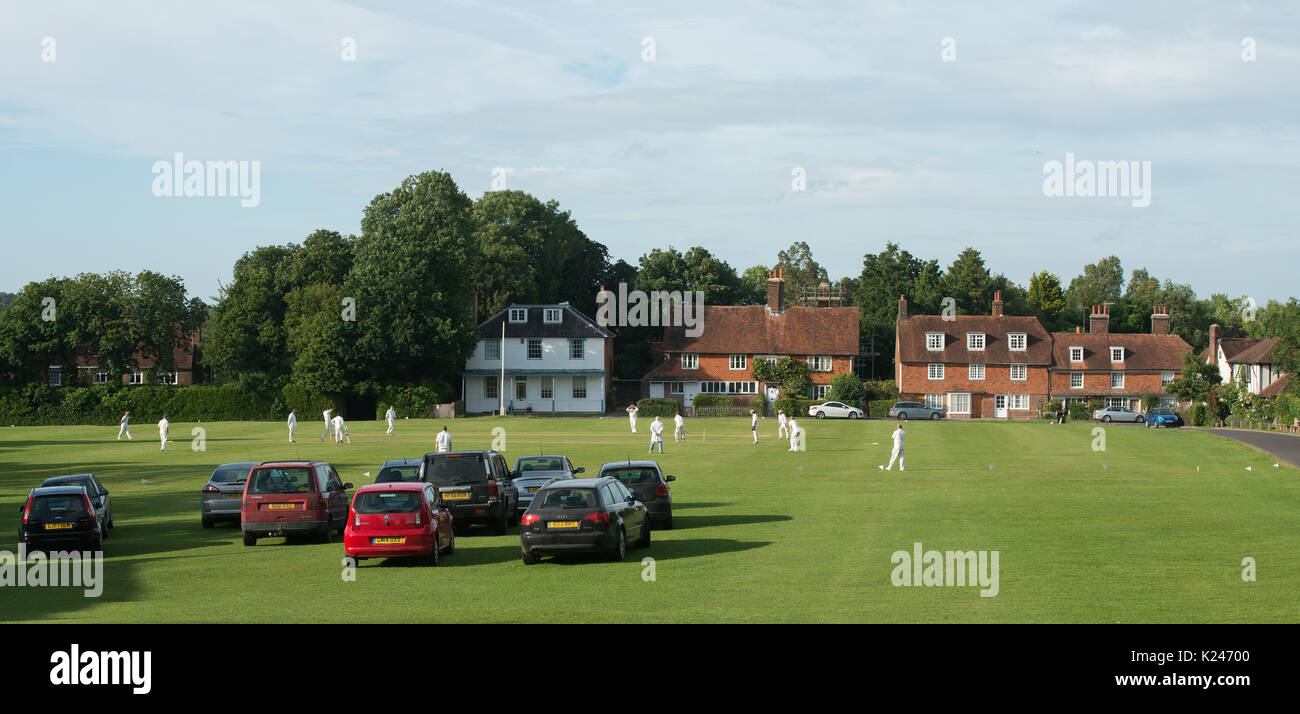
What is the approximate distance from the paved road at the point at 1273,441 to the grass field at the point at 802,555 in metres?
3.14

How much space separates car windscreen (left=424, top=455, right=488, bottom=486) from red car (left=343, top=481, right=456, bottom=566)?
4.58 metres

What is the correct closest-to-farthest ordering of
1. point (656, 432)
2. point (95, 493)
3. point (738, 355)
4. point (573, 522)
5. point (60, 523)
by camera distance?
point (573, 522) → point (60, 523) → point (95, 493) → point (656, 432) → point (738, 355)

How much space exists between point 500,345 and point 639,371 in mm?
15240

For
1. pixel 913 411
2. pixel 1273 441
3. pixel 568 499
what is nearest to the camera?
pixel 568 499

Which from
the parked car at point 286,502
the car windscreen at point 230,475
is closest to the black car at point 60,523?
the parked car at point 286,502

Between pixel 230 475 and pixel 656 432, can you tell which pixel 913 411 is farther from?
pixel 230 475

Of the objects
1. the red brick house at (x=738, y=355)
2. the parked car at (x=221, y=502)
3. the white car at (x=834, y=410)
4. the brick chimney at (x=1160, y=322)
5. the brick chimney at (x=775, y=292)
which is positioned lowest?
the white car at (x=834, y=410)

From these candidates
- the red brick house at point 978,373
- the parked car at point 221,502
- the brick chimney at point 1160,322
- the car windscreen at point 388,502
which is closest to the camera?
the car windscreen at point 388,502

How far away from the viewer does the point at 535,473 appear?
30.4 metres

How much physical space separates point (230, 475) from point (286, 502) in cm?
573

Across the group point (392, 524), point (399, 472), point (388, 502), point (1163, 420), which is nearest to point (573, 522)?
point (392, 524)

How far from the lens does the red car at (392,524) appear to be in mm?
20094

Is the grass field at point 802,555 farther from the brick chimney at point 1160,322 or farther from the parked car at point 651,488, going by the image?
the brick chimney at point 1160,322
